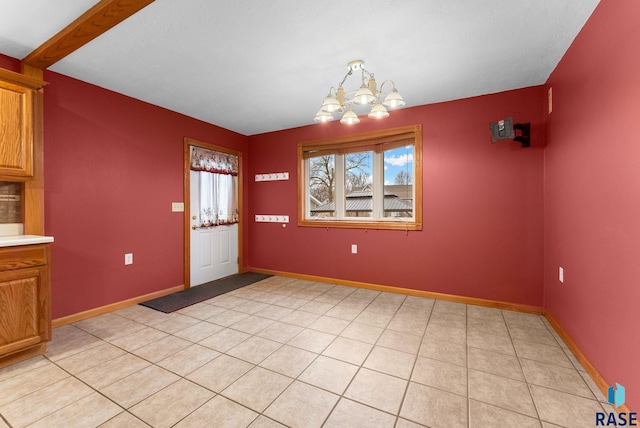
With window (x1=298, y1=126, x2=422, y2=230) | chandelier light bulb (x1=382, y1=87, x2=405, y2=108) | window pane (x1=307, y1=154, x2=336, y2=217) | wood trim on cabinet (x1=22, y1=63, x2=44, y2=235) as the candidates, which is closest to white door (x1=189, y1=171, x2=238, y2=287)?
window (x1=298, y1=126, x2=422, y2=230)

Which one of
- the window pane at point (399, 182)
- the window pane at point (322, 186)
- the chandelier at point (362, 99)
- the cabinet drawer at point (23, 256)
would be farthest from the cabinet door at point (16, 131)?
the window pane at point (399, 182)

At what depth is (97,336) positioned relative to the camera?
8.16ft

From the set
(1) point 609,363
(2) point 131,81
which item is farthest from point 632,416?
(2) point 131,81

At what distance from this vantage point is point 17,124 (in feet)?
7.36

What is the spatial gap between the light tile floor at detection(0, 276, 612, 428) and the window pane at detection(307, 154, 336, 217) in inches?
75.6

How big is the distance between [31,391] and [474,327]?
11.5 feet

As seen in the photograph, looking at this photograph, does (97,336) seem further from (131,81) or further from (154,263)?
(131,81)

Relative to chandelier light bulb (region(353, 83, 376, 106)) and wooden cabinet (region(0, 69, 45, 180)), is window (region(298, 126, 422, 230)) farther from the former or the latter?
wooden cabinet (region(0, 69, 45, 180))

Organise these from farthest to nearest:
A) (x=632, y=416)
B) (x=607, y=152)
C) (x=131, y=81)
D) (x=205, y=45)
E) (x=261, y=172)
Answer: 1. (x=261, y=172)
2. (x=131, y=81)
3. (x=205, y=45)
4. (x=607, y=152)
5. (x=632, y=416)

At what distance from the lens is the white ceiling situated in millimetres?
1847

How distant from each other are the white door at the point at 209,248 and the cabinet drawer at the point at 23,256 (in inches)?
74.4

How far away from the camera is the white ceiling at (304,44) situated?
185cm

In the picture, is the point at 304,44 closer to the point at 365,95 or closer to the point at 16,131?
the point at 365,95

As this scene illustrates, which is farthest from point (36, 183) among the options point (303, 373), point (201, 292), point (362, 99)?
point (362, 99)
